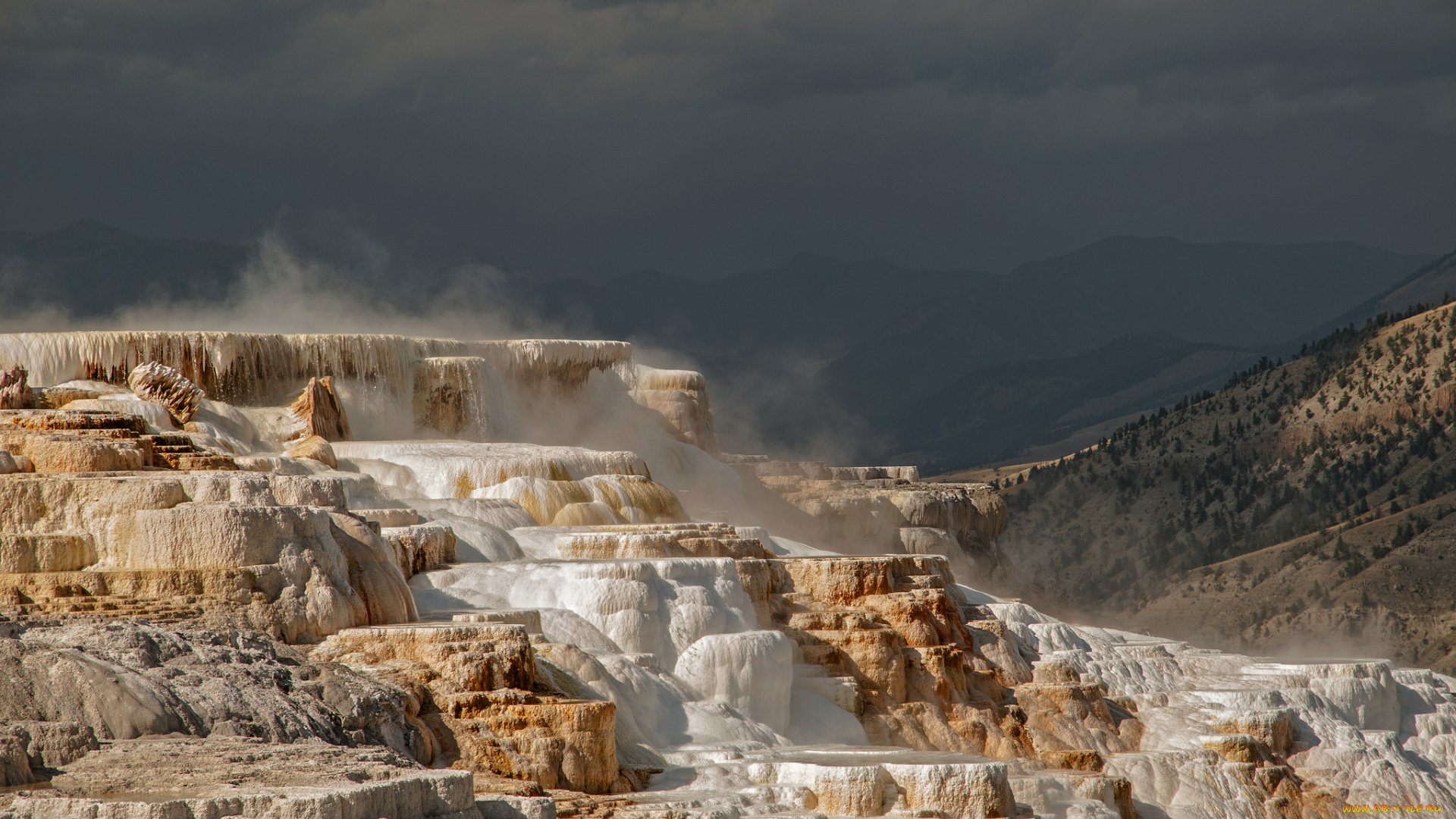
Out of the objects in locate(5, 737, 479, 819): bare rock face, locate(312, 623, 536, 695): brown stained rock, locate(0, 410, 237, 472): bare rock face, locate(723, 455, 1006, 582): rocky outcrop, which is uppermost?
locate(723, 455, 1006, 582): rocky outcrop

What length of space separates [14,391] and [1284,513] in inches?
1885

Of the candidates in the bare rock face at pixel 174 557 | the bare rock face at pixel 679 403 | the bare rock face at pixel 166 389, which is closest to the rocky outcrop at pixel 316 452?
the bare rock face at pixel 166 389

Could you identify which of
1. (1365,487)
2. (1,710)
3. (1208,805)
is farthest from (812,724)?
(1365,487)

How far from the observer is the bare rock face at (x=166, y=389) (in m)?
27.2

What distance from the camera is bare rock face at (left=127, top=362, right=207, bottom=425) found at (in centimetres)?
2725

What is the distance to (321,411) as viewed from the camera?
1222 inches

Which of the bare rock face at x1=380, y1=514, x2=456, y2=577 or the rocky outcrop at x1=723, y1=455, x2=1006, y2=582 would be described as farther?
the rocky outcrop at x1=723, y1=455, x2=1006, y2=582

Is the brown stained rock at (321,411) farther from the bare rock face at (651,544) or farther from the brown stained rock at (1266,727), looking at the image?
the brown stained rock at (1266,727)

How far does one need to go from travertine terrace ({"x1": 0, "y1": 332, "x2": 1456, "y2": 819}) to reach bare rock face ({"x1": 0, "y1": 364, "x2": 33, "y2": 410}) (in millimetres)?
57

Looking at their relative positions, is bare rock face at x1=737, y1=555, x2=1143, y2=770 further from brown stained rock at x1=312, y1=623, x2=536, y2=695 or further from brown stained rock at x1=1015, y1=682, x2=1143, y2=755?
brown stained rock at x1=312, y1=623, x2=536, y2=695

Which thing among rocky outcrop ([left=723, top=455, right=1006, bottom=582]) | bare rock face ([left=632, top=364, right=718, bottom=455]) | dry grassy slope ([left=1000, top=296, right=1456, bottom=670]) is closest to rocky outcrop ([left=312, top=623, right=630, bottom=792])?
rocky outcrop ([left=723, top=455, right=1006, bottom=582])

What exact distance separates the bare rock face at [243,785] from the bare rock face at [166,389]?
16216mm

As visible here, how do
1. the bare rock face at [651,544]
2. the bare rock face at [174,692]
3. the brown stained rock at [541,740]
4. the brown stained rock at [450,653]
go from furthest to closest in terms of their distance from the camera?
the bare rock face at [651,544] < the brown stained rock at [450,653] < the brown stained rock at [541,740] < the bare rock face at [174,692]

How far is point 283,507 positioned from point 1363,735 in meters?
16.6
